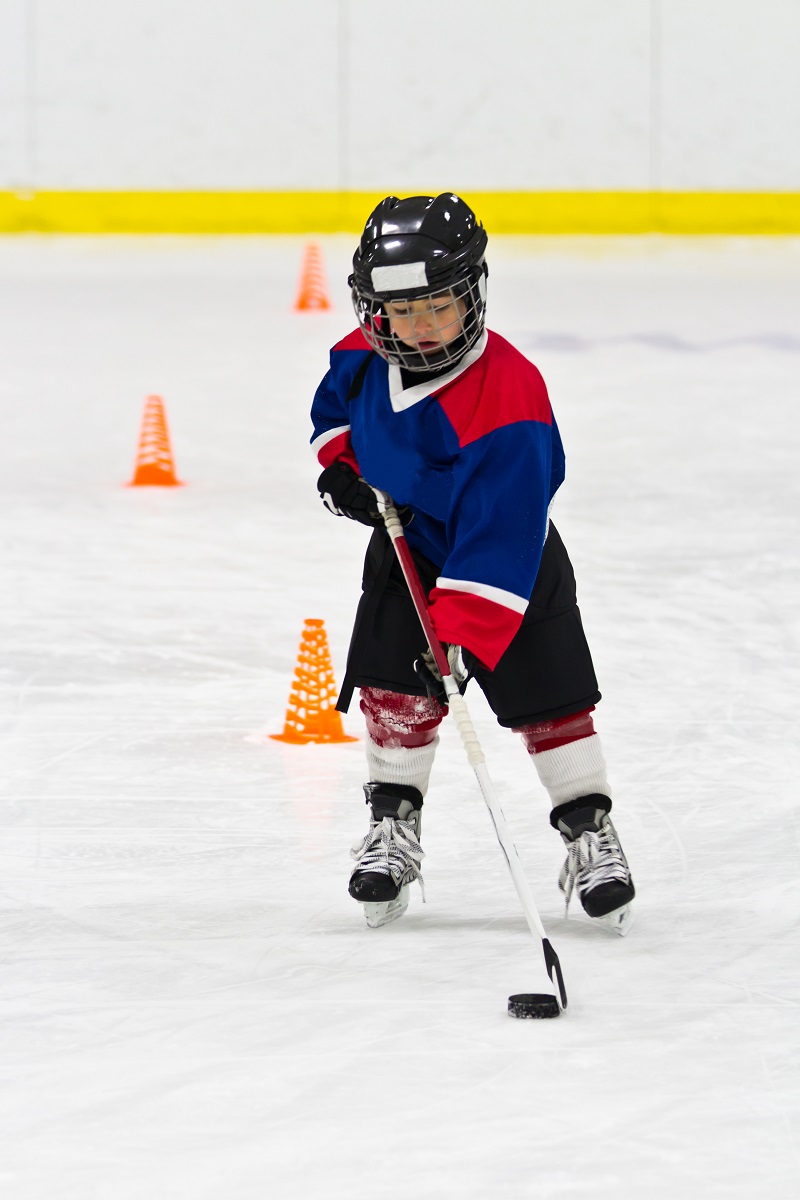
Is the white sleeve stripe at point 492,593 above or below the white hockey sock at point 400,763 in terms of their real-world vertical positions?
above

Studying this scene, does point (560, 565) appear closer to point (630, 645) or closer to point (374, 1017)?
point (374, 1017)

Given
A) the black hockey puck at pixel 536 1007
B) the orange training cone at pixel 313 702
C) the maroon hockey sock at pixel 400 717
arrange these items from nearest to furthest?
the black hockey puck at pixel 536 1007
the maroon hockey sock at pixel 400 717
the orange training cone at pixel 313 702

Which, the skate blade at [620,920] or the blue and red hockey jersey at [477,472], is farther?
the skate blade at [620,920]

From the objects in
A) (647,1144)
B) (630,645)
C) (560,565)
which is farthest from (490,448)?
(630,645)

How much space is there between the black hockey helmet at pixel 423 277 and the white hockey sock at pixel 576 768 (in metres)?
0.55

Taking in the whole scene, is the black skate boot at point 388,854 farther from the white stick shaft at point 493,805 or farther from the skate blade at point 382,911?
the white stick shaft at point 493,805

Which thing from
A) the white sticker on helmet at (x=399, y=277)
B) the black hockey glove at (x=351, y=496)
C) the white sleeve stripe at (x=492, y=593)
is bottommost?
the white sleeve stripe at (x=492, y=593)

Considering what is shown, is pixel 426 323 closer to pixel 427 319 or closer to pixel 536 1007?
pixel 427 319

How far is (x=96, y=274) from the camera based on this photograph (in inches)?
394

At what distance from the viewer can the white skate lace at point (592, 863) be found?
2.29m

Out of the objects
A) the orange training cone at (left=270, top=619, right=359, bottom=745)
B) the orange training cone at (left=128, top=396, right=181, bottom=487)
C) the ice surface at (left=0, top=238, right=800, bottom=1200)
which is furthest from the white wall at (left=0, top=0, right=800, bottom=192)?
the orange training cone at (left=270, top=619, right=359, bottom=745)

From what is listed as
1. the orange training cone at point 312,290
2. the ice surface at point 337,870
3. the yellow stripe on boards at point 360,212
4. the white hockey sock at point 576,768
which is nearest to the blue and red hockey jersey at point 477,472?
the white hockey sock at point 576,768

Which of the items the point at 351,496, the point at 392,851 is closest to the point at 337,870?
the point at 392,851

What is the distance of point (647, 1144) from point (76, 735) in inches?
68.3
